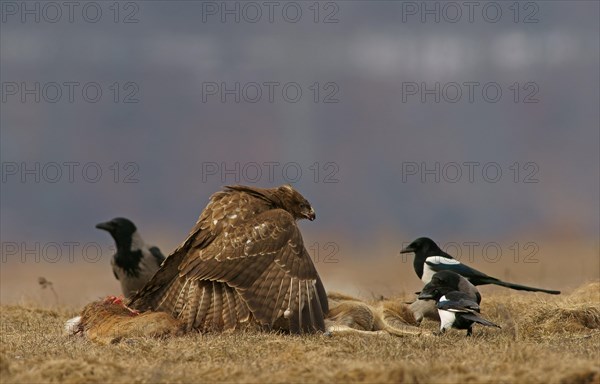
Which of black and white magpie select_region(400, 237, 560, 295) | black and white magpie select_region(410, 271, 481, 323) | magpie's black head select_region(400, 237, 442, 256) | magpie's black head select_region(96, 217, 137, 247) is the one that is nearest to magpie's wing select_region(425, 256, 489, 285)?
black and white magpie select_region(400, 237, 560, 295)

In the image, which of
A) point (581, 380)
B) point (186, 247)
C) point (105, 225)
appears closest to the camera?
point (581, 380)

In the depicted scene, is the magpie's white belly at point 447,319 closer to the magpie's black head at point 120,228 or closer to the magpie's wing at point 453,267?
the magpie's wing at point 453,267

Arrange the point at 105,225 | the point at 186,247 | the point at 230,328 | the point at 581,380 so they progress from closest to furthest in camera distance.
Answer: the point at 581,380 → the point at 230,328 → the point at 186,247 → the point at 105,225

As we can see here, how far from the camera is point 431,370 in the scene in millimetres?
6727

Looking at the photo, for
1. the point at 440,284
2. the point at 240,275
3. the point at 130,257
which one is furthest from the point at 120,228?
the point at 440,284

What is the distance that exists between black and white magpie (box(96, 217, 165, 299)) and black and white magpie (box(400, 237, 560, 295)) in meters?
4.15

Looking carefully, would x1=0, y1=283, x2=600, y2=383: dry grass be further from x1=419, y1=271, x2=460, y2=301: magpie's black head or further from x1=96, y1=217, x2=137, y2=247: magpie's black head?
x1=96, y1=217, x2=137, y2=247: magpie's black head

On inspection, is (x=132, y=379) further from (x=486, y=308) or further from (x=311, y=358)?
(x=486, y=308)

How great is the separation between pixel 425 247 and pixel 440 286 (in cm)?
241

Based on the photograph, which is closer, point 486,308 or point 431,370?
point 431,370

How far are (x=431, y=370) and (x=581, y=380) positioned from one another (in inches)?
40.2

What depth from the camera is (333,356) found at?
7.76 metres

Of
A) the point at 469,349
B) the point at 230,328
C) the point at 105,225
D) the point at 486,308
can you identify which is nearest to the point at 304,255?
the point at 230,328

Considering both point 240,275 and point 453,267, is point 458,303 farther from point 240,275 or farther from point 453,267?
point 453,267
